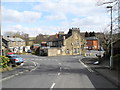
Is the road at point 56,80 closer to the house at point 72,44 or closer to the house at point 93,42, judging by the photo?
the house at point 72,44

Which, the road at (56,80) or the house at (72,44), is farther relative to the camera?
the house at (72,44)

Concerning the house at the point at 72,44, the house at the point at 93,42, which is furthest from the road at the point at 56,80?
the house at the point at 93,42

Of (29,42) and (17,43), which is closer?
(17,43)

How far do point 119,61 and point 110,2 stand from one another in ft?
21.5

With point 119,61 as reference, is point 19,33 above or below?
above

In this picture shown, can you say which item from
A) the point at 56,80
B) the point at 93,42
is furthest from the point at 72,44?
the point at 56,80

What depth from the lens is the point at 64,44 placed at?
72.5 meters

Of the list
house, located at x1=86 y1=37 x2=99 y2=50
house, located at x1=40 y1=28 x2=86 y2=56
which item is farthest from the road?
house, located at x1=86 y1=37 x2=99 y2=50

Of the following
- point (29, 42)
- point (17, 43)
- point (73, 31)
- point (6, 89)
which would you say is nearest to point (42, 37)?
point (29, 42)

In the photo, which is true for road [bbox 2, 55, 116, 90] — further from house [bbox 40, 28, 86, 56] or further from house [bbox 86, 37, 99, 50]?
house [bbox 86, 37, 99, 50]

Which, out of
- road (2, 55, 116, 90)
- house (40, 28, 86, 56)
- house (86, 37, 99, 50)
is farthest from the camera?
house (86, 37, 99, 50)

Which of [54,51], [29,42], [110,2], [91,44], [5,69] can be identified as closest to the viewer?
[110,2]

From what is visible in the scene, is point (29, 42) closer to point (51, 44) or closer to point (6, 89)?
point (51, 44)

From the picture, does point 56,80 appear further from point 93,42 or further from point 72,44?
point 93,42
